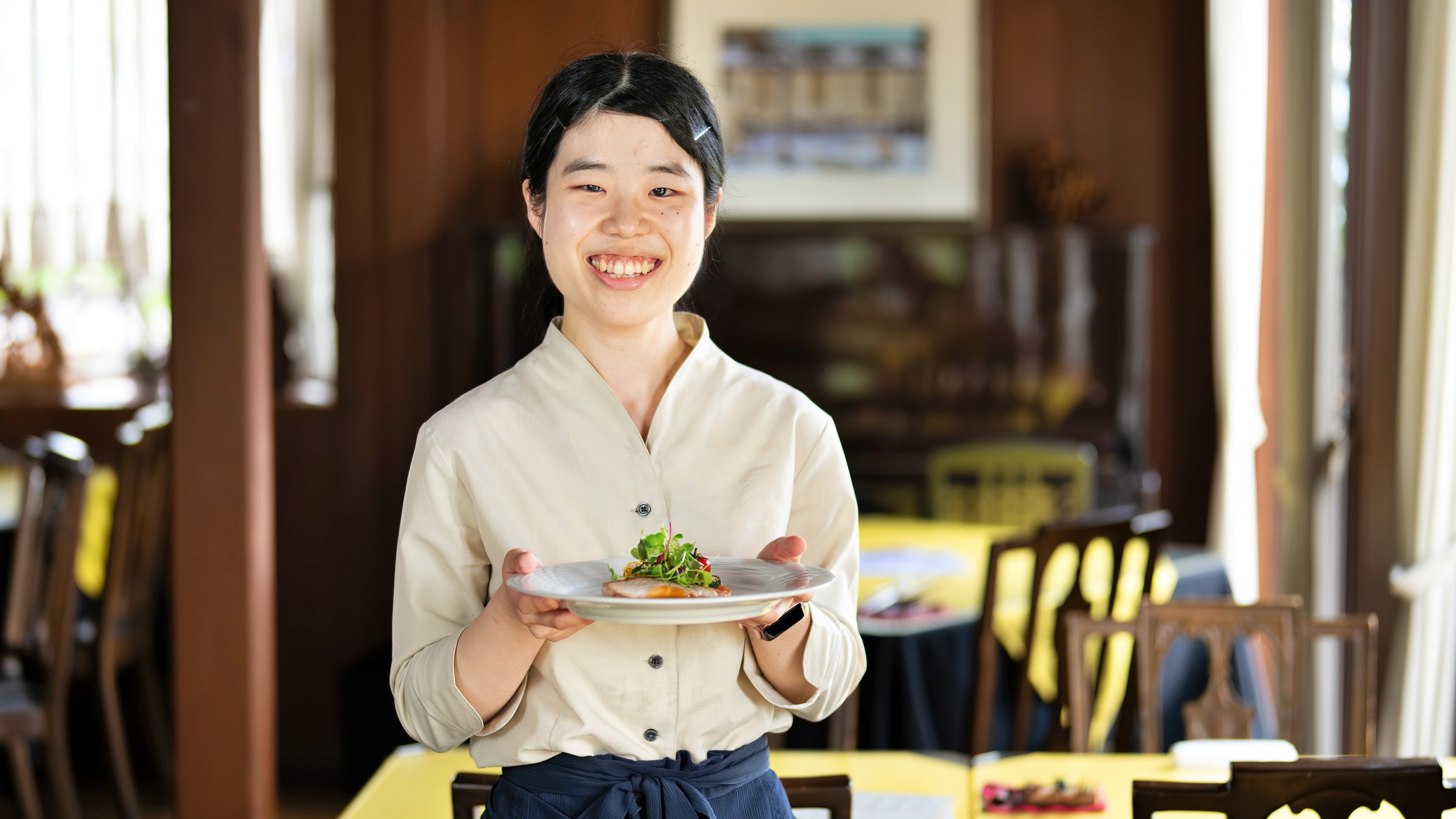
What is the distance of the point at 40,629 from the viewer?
3293 mm

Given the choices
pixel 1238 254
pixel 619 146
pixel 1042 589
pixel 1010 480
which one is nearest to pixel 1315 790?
pixel 619 146

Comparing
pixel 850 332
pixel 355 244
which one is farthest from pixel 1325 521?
pixel 355 244

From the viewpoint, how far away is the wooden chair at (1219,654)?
2.06m

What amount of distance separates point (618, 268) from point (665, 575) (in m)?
0.27

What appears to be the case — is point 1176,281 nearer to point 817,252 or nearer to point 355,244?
point 817,252

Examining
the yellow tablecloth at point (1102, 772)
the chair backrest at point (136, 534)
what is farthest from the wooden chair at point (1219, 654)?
the chair backrest at point (136, 534)

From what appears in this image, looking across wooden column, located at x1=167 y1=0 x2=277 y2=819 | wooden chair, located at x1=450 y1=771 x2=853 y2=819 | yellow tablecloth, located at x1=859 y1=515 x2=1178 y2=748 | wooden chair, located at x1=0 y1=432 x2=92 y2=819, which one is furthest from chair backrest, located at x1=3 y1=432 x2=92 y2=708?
wooden chair, located at x1=450 y1=771 x2=853 y2=819

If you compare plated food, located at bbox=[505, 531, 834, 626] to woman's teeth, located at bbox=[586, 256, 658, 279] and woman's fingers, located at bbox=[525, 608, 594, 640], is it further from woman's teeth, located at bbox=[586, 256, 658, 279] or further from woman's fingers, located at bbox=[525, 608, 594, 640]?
woman's teeth, located at bbox=[586, 256, 658, 279]

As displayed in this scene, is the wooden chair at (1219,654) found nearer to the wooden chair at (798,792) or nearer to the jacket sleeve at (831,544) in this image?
the wooden chair at (798,792)

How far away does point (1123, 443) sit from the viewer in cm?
399

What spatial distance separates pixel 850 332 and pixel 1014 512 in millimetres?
738

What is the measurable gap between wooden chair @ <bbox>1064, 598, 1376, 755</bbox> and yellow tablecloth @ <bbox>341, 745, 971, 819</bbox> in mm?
322

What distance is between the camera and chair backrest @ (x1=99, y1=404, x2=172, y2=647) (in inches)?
133

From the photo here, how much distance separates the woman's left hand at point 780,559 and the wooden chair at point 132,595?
256cm
